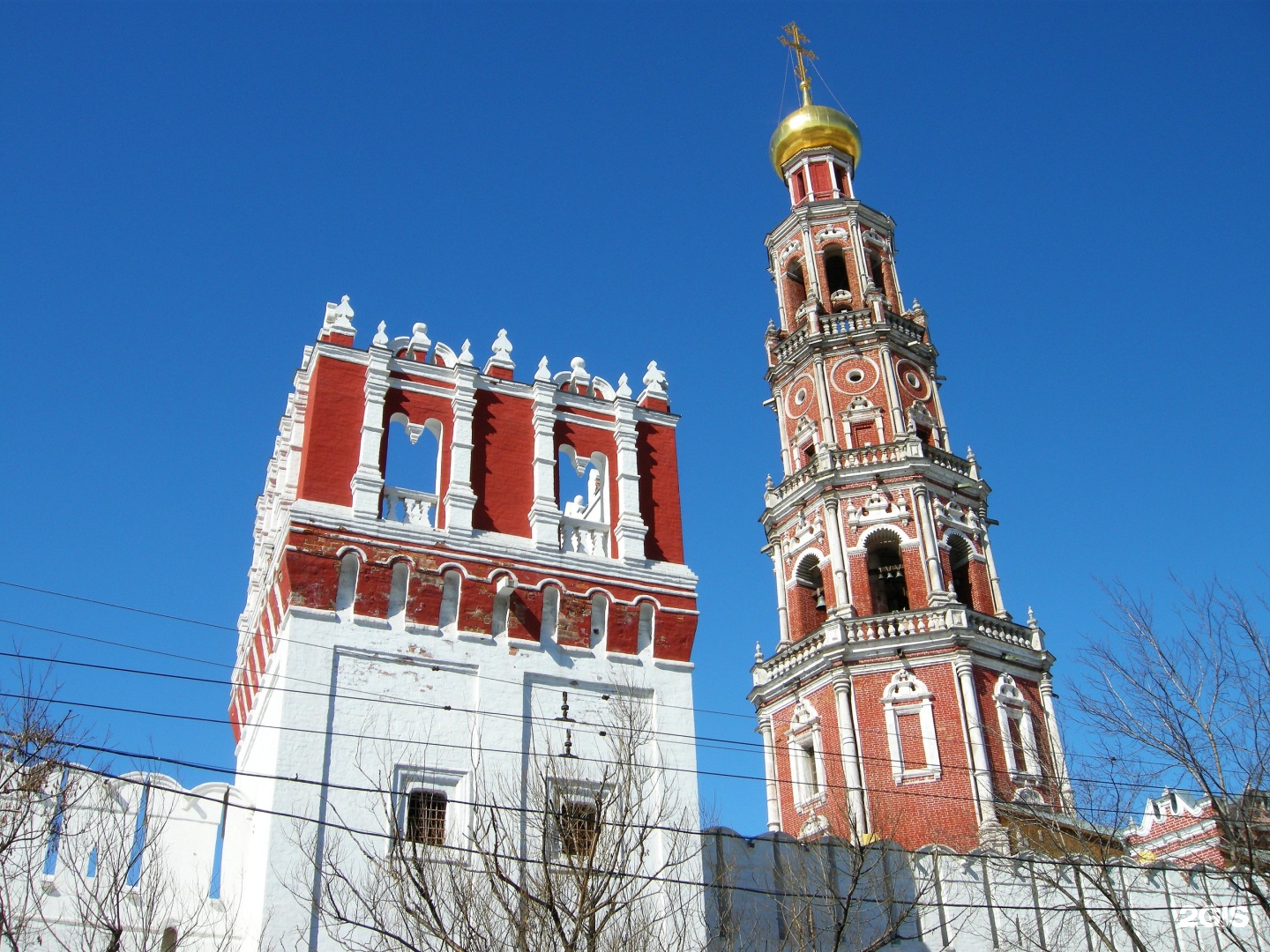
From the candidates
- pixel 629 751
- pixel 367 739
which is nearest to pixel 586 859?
pixel 629 751

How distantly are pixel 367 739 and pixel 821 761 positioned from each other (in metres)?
21.5

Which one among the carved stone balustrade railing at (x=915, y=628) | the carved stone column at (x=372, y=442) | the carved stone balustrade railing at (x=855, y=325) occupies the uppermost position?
the carved stone balustrade railing at (x=855, y=325)

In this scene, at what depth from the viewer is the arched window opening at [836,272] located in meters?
48.6

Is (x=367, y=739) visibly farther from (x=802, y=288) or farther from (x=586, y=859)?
(x=802, y=288)

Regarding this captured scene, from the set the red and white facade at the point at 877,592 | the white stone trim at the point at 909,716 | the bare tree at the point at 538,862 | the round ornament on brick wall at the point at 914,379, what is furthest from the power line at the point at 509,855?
the round ornament on brick wall at the point at 914,379

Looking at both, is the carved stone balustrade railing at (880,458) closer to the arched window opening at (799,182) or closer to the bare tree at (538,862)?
the arched window opening at (799,182)

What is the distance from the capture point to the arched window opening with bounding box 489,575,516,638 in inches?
874

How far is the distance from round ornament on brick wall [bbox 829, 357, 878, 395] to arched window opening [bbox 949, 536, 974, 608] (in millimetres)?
6241

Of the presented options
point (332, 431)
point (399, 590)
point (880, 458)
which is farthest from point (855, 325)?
point (399, 590)

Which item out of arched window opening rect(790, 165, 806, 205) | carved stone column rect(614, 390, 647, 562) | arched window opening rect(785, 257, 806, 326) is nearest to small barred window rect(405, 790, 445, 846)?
carved stone column rect(614, 390, 647, 562)

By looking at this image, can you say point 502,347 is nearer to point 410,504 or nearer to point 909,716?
point 410,504

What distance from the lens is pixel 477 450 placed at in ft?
78.2

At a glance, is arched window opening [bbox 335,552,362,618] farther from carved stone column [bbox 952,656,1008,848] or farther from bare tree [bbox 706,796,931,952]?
carved stone column [bbox 952,656,1008,848]

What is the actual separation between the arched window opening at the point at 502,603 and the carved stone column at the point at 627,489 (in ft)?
7.76
